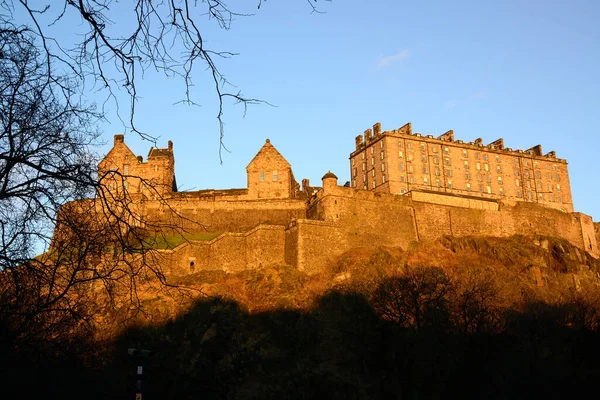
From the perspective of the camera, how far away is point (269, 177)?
54125 millimetres

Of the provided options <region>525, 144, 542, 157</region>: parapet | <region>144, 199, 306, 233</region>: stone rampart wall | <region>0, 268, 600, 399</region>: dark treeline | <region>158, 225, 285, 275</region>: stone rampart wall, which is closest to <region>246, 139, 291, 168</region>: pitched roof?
<region>144, 199, 306, 233</region>: stone rampart wall

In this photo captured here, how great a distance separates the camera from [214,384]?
117ft

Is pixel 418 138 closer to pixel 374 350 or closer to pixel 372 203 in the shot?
pixel 372 203

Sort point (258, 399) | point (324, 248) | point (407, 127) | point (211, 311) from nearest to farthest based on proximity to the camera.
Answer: point (258, 399) < point (211, 311) < point (324, 248) < point (407, 127)

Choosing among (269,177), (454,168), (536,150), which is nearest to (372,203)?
(269,177)

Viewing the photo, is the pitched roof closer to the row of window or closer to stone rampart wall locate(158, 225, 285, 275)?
the row of window

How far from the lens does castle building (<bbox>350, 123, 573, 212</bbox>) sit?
64.4 metres

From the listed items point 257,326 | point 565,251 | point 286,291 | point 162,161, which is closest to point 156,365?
point 257,326

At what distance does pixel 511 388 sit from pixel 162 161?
36659mm

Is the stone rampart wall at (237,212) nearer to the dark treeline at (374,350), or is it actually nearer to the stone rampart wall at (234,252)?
the stone rampart wall at (234,252)

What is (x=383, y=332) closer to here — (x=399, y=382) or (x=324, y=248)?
(x=399, y=382)

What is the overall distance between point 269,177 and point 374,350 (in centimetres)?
2175

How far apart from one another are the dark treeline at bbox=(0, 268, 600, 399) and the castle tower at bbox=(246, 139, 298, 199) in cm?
1508

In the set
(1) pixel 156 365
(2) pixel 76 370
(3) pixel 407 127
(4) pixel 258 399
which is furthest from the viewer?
(3) pixel 407 127
